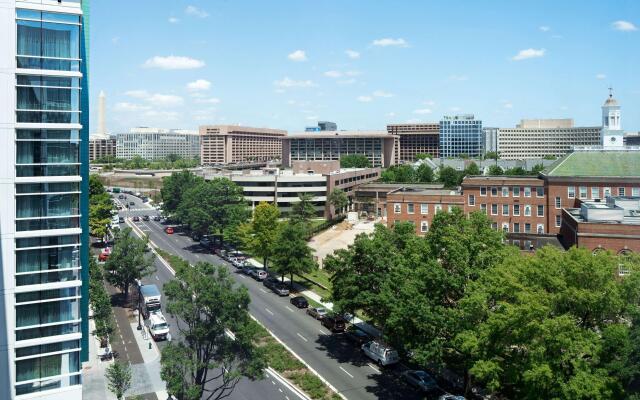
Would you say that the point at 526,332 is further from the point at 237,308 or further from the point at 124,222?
the point at 124,222

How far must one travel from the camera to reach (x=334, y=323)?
4566 cm

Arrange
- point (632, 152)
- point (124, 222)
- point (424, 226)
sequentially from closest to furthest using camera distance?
point (632, 152) → point (424, 226) → point (124, 222)

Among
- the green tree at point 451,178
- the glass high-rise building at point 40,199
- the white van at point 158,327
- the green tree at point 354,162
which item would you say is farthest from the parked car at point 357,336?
the green tree at point 354,162

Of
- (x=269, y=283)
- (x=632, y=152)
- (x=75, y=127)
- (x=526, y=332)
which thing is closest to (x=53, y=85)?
(x=75, y=127)

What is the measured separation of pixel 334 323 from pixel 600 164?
4314cm

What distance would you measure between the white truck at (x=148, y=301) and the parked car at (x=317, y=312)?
13.8 metres

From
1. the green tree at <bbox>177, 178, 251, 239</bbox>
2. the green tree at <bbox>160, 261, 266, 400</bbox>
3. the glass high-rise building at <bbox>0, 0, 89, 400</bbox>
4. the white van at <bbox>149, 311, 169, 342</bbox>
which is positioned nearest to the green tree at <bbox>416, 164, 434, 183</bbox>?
the green tree at <bbox>177, 178, 251, 239</bbox>

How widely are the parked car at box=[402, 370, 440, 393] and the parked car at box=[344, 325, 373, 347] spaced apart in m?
7.40

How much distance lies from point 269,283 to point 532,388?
3938 centimetres

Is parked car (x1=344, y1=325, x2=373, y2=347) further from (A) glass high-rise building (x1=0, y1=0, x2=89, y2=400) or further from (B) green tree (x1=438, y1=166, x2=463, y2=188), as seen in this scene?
(B) green tree (x1=438, y1=166, x2=463, y2=188)

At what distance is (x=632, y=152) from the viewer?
222ft

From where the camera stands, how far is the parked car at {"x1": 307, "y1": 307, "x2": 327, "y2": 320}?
48.6 m

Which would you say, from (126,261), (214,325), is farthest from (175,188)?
(214,325)

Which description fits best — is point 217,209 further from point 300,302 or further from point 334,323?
point 334,323
